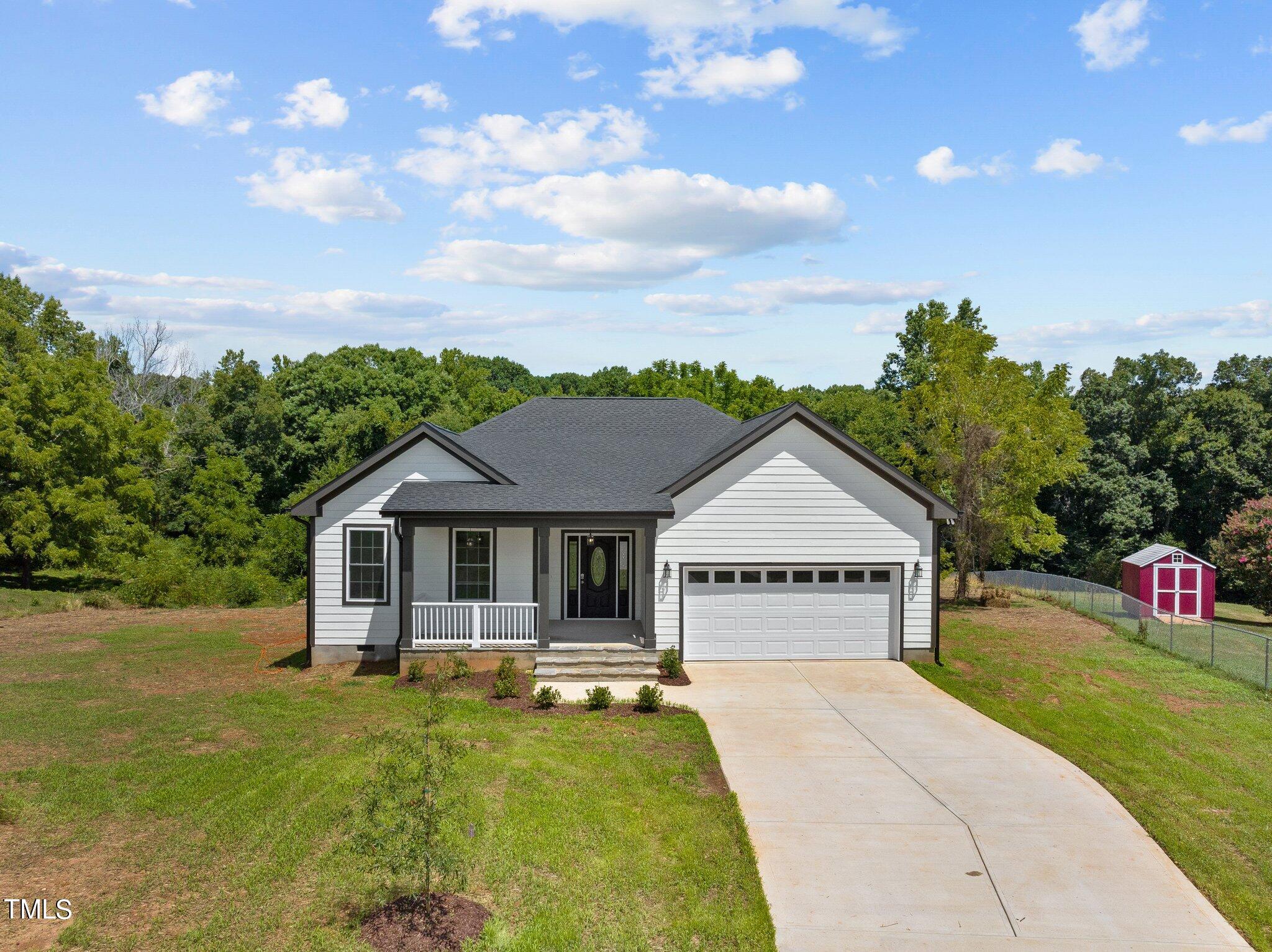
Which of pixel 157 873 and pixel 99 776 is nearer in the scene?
pixel 157 873

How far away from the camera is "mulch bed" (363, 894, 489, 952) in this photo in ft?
23.9

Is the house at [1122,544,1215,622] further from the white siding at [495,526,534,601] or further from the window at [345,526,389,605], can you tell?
the window at [345,526,389,605]

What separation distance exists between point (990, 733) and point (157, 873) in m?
11.7

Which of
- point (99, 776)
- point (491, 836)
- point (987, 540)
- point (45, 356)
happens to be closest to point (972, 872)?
point (491, 836)

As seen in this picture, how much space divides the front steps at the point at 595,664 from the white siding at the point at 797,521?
4.18 feet

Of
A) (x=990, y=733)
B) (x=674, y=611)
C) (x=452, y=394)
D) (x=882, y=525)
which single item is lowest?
(x=990, y=733)

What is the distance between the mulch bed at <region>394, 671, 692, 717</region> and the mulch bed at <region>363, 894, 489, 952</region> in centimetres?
707

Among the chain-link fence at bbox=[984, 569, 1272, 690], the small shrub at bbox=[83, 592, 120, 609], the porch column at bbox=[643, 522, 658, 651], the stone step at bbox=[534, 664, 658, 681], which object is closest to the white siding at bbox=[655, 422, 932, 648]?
the porch column at bbox=[643, 522, 658, 651]

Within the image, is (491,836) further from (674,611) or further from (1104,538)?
(1104,538)

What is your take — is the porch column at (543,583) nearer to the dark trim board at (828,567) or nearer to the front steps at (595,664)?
the front steps at (595,664)

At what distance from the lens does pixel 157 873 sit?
8.52 metres

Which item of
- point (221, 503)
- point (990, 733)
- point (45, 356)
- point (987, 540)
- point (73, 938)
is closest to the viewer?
point (73, 938)

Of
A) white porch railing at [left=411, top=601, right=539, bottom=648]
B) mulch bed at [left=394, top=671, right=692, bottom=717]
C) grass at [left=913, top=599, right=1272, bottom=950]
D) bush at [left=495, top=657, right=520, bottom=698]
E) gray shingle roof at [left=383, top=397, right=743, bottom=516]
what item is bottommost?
grass at [left=913, top=599, right=1272, bottom=950]

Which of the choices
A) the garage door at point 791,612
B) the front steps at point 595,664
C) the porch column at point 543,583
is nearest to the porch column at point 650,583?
the front steps at point 595,664
